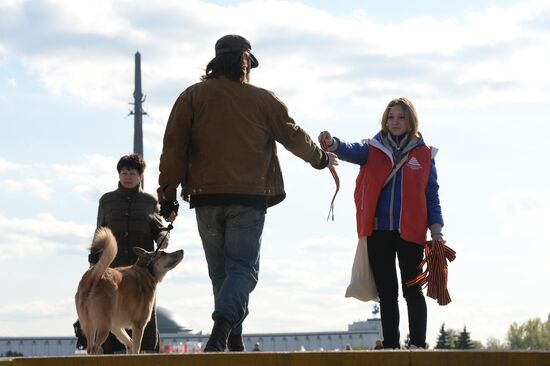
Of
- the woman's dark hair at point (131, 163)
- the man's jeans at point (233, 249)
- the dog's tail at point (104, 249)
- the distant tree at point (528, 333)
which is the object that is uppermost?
the distant tree at point (528, 333)

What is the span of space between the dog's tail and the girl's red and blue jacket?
2056 mm

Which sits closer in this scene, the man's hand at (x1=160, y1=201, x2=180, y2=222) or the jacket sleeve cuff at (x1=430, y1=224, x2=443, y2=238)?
the man's hand at (x1=160, y1=201, x2=180, y2=222)

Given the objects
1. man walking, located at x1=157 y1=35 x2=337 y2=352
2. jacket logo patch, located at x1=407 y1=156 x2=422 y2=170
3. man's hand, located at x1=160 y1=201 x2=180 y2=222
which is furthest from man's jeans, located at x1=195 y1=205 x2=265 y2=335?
jacket logo patch, located at x1=407 y1=156 x2=422 y2=170

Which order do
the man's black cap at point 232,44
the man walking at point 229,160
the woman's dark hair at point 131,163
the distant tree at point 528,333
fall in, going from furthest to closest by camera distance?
the distant tree at point 528,333 → the woman's dark hair at point 131,163 → the man's black cap at point 232,44 → the man walking at point 229,160

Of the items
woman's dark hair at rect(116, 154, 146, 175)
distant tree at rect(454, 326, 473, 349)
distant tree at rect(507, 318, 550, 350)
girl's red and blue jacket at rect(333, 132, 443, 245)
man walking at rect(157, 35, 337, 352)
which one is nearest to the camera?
man walking at rect(157, 35, 337, 352)

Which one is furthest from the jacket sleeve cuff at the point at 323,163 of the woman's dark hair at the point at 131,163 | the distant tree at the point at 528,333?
the distant tree at the point at 528,333

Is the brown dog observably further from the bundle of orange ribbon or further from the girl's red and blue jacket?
the bundle of orange ribbon

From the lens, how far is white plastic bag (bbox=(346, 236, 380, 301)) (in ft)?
33.5

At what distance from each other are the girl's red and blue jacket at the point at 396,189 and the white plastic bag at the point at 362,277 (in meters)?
0.13

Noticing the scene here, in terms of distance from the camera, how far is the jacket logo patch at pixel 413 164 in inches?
400

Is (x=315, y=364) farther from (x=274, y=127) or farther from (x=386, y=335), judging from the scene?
(x=386, y=335)

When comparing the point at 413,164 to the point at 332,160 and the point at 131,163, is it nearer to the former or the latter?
the point at 332,160

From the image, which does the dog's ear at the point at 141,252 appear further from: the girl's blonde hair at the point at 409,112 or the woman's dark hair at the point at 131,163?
the girl's blonde hair at the point at 409,112

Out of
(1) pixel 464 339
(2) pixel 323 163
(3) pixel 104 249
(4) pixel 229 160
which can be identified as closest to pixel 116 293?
(3) pixel 104 249
